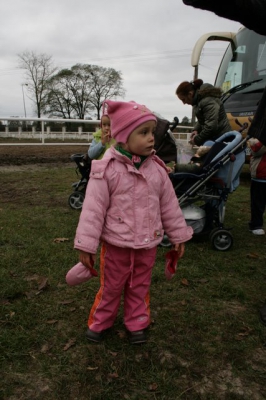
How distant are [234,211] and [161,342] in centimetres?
377

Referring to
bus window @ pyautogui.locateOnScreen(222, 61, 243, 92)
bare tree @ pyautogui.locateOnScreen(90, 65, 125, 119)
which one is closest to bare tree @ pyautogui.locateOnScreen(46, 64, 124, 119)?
bare tree @ pyautogui.locateOnScreen(90, 65, 125, 119)

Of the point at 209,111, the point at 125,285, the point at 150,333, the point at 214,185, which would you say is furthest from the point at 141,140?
the point at 209,111

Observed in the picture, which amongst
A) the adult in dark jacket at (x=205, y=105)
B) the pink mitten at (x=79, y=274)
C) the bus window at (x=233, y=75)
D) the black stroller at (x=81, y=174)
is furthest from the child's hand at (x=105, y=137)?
the bus window at (x=233, y=75)

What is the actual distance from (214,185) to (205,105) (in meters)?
1.13

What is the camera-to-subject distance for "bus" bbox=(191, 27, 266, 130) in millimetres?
7145

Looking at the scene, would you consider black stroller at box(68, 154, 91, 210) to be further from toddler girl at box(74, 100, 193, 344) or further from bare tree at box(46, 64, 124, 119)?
bare tree at box(46, 64, 124, 119)

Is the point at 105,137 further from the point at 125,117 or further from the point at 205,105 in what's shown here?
the point at 125,117

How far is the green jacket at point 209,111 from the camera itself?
173 inches

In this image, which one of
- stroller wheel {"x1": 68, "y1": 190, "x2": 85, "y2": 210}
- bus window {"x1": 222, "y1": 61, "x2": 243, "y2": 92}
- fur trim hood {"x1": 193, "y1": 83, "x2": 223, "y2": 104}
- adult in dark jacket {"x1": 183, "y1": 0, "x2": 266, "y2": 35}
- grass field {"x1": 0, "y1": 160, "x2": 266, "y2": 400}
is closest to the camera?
adult in dark jacket {"x1": 183, "y1": 0, "x2": 266, "y2": 35}

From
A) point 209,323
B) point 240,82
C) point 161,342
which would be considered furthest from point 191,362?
point 240,82

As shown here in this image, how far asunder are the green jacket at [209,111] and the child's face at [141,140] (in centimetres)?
252

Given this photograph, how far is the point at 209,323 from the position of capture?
2.54 metres

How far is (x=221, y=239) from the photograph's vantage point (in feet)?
12.8

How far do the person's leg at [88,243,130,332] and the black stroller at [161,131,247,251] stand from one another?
5.62 ft
